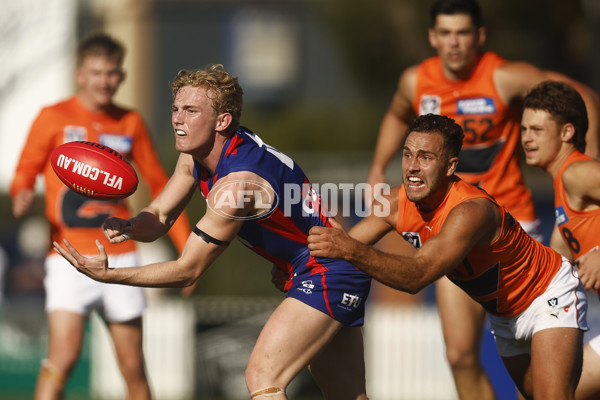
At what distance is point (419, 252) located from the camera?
4637 millimetres

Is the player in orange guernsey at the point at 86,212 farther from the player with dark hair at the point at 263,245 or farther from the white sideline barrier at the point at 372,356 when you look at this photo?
the white sideline barrier at the point at 372,356

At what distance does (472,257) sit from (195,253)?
153 cm

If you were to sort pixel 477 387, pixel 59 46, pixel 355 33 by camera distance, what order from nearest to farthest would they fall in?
pixel 477 387 → pixel 59 46 → pixel 355 33

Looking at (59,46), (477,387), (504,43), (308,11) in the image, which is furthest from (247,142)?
(308,11)

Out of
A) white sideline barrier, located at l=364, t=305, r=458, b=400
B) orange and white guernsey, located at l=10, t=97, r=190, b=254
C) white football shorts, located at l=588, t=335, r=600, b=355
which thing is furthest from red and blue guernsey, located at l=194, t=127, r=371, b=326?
white sideline barrier, located at l=364, t=305, r=458, b=400

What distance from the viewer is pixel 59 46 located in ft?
62.6

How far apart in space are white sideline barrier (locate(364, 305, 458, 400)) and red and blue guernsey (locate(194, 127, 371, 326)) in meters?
6.35

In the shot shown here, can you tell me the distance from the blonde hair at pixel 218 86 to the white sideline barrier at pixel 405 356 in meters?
6.78

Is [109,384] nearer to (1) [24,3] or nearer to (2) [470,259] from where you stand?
(2) [470,259]

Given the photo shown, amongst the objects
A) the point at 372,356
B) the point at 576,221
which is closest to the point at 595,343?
the point at 576,221

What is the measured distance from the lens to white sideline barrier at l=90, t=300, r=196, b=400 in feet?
37.8

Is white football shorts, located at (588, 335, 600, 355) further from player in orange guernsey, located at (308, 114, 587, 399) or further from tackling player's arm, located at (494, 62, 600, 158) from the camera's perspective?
tackling player's arm, located at (494, 62, 600, 158)

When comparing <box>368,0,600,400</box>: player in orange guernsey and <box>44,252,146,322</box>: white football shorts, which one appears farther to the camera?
<box>44,252,146,322</box>: white football shorts

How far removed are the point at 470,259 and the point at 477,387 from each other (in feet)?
5.02
